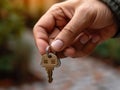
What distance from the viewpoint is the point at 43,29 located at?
7.18 feet

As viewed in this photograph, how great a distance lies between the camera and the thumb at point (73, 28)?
2000 millimetres

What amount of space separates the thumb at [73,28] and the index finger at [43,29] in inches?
3.0

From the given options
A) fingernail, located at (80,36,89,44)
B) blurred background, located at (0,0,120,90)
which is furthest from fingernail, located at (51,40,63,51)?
blurred background, located at (0,0,120,90)

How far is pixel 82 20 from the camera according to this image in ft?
6.88

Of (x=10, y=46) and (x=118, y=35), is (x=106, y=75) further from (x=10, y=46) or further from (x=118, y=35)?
(x=118, y=35)

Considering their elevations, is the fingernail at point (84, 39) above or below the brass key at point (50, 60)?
below

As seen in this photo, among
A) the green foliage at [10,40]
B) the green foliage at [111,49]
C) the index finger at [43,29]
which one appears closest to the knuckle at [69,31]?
the index finger at [43,29]

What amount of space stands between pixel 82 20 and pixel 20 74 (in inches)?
136

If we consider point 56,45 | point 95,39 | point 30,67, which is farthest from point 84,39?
point 30,67

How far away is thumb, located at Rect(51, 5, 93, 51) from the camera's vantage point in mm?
2000

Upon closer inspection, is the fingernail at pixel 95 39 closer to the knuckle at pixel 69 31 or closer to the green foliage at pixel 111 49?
the knuckle at pixel 69 31

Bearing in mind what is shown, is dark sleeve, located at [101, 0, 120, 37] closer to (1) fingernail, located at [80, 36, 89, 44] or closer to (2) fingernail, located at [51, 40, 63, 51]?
(1) fingernail, located at [80, 36, 89, 44]

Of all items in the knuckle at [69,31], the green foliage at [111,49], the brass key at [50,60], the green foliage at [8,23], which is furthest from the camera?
the green foliage at [111,49]

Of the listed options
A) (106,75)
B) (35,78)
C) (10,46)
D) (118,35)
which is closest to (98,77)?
(106,75)
